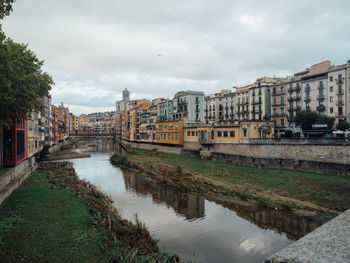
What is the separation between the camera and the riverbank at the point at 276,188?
868 inches

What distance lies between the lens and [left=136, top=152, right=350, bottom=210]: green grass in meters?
24.2

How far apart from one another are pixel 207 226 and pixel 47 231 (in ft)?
37.8

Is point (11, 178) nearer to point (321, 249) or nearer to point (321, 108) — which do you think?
point (321, 249)

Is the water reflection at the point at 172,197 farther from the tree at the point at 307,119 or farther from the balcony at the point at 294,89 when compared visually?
the balcony at the point at 294,89

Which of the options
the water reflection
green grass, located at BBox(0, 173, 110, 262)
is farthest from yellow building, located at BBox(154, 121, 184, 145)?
green grass, located at BBox(0, 173, 110, 262)

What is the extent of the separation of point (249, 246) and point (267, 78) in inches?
2948

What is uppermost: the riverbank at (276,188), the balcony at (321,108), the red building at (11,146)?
the balcony at (321,108)

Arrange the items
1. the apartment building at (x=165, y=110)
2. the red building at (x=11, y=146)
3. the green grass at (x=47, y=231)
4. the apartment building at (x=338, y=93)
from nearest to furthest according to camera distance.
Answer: the green grass at (x=47, y=231), the red building at (x=11, y=146), the apartment building at (x=338, y=93), the apartment building at (x=165, y=110)

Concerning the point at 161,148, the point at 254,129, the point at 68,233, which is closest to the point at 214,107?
the point at 161,148

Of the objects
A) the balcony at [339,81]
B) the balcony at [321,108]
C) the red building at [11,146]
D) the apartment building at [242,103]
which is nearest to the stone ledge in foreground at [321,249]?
the red building at [11,146]

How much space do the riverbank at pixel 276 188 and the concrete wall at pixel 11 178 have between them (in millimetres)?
17141

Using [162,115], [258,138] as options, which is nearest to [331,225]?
[258,138]

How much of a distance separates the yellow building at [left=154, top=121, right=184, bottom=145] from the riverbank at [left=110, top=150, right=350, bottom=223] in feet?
90.5

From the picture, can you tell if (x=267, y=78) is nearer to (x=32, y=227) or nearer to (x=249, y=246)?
(x=249, y=246)
